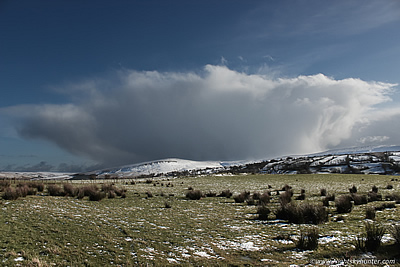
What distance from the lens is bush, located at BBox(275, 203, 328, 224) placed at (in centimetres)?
984

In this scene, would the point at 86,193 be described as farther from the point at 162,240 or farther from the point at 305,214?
the point at 305,214

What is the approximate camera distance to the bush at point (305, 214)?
9.84 m

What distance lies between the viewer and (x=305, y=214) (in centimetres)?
1042

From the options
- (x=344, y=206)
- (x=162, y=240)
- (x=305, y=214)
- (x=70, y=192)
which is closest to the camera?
(x=162, y=240)

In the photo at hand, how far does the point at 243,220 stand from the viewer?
11.0 meters

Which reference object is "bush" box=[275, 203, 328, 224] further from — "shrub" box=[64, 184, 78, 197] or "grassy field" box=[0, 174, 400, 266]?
"shrub" box=[64, 184, 78, 197]

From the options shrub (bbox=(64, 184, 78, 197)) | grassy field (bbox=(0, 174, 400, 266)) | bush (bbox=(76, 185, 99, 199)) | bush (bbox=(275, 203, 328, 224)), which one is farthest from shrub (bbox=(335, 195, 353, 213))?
shrub (bbox=(64, 184, 78, 197))

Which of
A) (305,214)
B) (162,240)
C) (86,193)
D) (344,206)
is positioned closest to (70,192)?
(86,193)

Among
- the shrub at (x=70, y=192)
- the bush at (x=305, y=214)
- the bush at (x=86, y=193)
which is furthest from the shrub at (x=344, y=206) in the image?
the shrub at (x=70, y=192)

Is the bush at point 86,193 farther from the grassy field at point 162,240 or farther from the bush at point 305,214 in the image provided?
the bush at point 305,214

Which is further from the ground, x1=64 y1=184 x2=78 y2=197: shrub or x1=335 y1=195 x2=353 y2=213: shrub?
x1=64 y1=184 x2=78 y2=197: shrub

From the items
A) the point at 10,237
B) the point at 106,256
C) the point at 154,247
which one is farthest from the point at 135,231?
the point at 10,237

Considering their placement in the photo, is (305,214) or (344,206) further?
(344,206)

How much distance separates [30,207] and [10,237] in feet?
16.5
